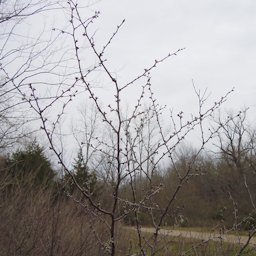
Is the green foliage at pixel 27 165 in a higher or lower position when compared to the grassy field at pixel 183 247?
higher

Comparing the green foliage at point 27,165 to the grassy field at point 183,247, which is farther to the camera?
the green foliage at point 27,165

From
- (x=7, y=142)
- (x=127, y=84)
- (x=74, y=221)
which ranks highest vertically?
(x=7, y=142)

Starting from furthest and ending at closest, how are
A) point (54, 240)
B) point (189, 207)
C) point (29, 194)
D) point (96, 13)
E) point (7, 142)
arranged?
Result: point (189, 207)
point (7, 142)
point (29, 194)
point (54, 240)
point (96, 13)

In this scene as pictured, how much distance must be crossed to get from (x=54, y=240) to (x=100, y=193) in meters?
2.29

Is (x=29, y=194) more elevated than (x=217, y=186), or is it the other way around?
(x=217, y=186)

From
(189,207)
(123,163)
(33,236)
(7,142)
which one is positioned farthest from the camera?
A: (189,207)

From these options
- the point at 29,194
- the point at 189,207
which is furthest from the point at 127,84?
the point at 189,207

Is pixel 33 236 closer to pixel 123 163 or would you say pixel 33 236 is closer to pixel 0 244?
pixel 0 244

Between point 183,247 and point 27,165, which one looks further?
point 27,165

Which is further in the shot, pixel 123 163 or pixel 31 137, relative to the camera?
pixel 31 137

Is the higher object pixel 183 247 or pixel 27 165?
pixel 27 165

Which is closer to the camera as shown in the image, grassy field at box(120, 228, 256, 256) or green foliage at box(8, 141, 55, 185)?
grassy field at box(120, 228, 256, 256)

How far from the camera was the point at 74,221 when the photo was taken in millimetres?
5398

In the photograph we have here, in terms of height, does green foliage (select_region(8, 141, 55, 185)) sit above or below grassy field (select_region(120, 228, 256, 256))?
above
